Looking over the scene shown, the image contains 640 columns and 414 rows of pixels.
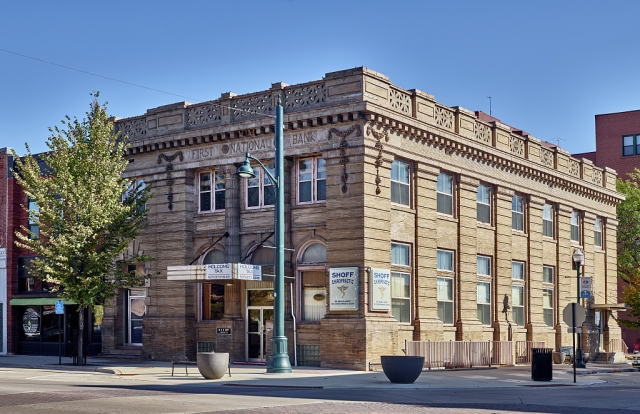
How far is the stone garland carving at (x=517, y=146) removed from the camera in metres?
43.0

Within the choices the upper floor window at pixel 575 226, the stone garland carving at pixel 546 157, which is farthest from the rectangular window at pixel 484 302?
the upper floor window at pixel 575 226

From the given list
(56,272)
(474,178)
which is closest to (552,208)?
(474,178)

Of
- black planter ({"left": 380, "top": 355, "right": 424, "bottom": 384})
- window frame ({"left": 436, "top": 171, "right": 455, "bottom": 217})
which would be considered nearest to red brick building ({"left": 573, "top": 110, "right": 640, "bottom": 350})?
window frame ({"left": 436, "top": 171, "right": 455, "bottom": 217})

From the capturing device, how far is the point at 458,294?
3800 cm

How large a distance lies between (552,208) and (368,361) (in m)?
19.2

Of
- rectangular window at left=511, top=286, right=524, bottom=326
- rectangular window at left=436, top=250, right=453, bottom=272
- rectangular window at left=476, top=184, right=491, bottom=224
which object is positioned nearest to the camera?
rectangular window at left=436, top=250, right=453, bottom=272

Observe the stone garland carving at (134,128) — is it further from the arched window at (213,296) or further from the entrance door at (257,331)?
the entrance door at (257,331)

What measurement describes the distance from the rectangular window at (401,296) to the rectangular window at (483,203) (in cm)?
690

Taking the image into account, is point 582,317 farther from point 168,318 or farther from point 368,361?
point 168,318

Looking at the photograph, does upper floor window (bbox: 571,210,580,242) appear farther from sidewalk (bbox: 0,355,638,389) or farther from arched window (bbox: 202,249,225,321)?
arched window (bbox: 202,249,225,321)

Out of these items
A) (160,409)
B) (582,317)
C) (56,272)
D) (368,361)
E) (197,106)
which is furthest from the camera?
(197,106)

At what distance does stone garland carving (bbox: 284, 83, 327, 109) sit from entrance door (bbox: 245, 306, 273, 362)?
8.00 metres

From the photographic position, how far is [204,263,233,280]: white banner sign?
106 feet

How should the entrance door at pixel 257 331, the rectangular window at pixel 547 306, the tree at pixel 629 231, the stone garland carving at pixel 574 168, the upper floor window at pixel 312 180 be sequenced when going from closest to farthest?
the upper floor window at pixel 312 180 < the entrance door at pixel 257 331 < the rectangular window at pixel 547 306 < the stone garland carving at pixel 574 168 < the tree at pixel 629 231
